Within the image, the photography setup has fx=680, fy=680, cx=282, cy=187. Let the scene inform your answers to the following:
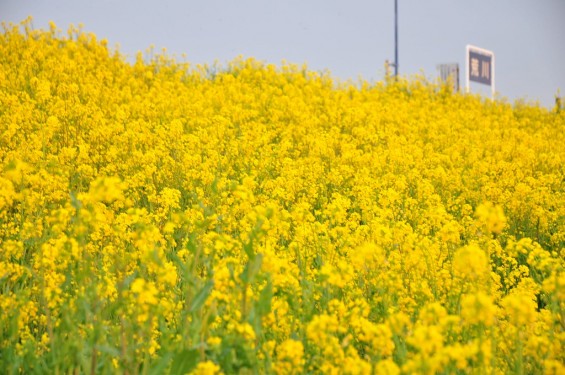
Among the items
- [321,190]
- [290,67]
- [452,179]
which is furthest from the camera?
[290,67]

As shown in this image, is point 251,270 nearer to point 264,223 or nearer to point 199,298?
point 199,298

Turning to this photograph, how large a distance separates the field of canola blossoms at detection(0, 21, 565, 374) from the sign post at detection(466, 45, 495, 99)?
2.84 metres

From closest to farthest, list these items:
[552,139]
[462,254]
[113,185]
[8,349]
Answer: [462,254]
[113,185]
[8,349]
[552,139]

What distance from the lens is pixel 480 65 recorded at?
690 inches

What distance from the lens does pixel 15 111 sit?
7.68m

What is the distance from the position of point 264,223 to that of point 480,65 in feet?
51.7

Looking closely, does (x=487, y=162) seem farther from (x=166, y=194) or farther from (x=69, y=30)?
(x=69, y=30)

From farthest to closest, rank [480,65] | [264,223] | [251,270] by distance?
1. [480,65]
2. [264,223]
3. [251,270]

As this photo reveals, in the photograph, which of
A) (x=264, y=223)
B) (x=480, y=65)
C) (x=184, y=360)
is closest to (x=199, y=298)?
(x=184, y=360)

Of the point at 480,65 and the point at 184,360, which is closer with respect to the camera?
the point at 184,360

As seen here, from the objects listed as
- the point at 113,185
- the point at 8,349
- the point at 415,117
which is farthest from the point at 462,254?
the point at 415,117

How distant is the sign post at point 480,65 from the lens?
16953 mm

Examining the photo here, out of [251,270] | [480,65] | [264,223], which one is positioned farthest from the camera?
[480,65]

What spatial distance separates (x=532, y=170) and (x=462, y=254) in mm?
6809
